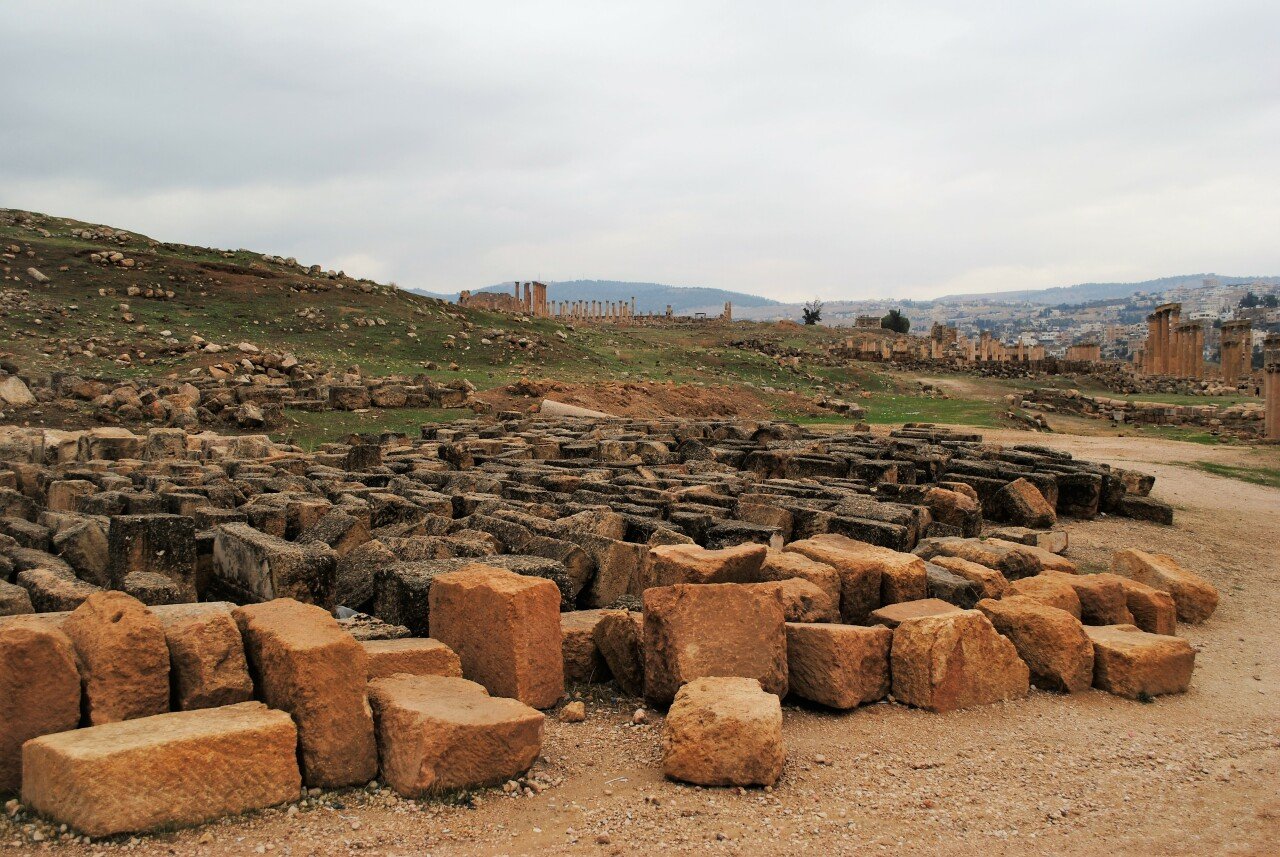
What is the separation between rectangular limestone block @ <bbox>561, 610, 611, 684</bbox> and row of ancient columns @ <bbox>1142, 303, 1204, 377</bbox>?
56.8 meters

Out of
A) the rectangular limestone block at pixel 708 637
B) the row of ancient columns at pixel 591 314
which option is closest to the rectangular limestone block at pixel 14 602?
the rectangular limestone block at pixel 708 637

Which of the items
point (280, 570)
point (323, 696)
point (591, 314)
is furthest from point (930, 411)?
point (591, 314)

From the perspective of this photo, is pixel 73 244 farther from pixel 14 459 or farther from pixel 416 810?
pixel 416 810

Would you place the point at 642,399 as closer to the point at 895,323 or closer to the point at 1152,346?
the point at 1152,346

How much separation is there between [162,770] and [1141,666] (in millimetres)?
6244

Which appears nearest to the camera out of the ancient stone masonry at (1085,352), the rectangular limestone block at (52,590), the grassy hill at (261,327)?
the rectangular limestone block at (52,590)

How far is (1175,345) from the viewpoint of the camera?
5581 centimetres

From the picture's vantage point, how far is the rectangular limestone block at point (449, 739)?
15.0 feet

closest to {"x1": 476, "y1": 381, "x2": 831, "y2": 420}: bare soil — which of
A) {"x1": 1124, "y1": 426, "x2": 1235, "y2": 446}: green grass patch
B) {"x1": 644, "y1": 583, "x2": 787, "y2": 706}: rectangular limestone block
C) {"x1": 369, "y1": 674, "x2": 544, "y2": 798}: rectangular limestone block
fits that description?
{"x1": 1124, "y1": 426, "x2": 1235, "y2": 446}: green grass patch

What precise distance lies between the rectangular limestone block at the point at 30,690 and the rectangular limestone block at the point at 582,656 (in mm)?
2923

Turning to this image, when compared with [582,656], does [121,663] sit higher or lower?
higher

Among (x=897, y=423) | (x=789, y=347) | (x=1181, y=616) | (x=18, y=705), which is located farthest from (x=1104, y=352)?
(x=18, y=705)

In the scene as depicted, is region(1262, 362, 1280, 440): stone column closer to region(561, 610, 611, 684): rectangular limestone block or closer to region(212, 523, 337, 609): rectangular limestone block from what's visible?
region(561, 610, 611, 684): rectangular limestone block

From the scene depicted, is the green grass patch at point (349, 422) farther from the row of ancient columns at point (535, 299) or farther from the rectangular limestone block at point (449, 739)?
the row of ancient columns at point (535, 299)
